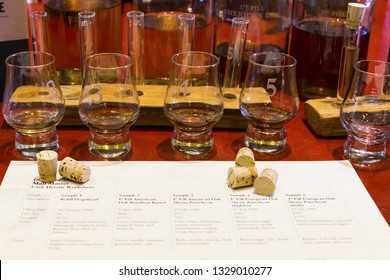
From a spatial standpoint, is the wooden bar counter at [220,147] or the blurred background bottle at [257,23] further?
the blurred background bottle at [257,23]

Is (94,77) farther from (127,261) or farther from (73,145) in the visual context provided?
(127,261)

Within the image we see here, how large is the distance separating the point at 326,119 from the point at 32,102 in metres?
0.44

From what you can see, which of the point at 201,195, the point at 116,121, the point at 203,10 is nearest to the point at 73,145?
the point at 116,121

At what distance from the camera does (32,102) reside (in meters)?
0.84

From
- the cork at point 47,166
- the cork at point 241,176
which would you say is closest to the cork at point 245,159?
the cork at point 241,176

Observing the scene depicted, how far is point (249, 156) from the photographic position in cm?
78

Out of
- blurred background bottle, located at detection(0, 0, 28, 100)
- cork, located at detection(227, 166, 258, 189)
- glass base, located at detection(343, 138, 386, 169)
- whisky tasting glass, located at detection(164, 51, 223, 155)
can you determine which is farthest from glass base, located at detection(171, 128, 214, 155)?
blurred background bottle, located at detection(0, 0, 28, 100)

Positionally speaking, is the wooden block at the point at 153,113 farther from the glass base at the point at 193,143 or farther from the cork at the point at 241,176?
the cork at the point at 241,176

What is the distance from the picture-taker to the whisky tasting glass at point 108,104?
31.3 inches

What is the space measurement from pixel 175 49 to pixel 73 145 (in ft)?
0.82

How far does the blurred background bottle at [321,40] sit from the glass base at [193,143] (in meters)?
0.28

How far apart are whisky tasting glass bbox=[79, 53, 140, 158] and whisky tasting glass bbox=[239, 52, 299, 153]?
6.6 inches

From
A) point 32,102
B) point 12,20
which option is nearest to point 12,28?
point 12,20

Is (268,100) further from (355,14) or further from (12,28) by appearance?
(12,28)
